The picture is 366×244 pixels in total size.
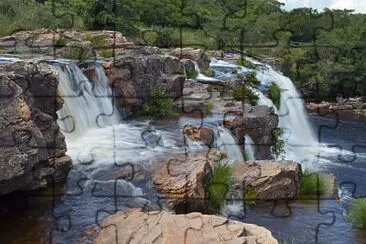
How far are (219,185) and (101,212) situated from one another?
70.8 inches

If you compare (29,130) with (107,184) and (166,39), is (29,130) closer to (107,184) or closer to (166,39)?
(107,184)

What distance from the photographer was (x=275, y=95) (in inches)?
582

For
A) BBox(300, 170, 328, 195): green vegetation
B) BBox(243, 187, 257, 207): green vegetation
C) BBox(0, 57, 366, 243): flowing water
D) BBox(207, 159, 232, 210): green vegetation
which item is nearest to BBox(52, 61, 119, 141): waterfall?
BBox(0, 57, 366, 243): flowing water

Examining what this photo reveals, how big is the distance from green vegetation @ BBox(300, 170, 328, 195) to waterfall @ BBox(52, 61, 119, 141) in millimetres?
3484

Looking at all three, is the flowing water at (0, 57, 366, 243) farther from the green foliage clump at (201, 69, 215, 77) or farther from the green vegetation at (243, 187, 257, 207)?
the green foliage clump at (201, 69, 215, 77)

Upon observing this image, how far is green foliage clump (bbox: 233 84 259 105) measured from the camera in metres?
12.6

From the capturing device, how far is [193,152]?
7965 millimetres

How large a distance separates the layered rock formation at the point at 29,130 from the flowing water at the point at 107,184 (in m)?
0.35

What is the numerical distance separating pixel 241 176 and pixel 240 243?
3007 mm

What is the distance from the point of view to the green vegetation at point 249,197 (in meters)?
7.15

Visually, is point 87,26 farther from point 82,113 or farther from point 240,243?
point 240,243

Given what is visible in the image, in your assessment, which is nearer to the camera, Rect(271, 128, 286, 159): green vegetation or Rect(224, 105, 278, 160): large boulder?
Rect(224, 105, 278, 160): large boulder

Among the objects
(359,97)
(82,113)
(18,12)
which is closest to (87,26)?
(18,12)

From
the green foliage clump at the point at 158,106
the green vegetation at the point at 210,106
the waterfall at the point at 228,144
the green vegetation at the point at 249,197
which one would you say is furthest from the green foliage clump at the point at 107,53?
the green vegetation at the point at 249,197
